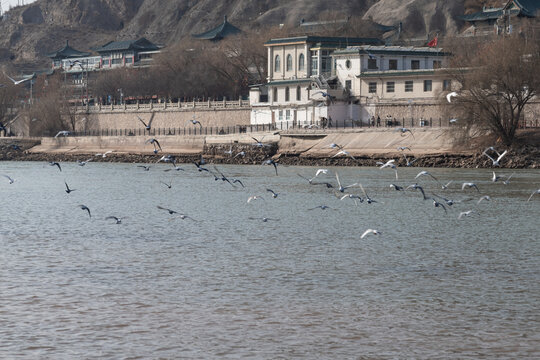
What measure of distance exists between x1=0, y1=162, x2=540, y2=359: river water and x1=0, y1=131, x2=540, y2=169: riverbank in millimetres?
17936

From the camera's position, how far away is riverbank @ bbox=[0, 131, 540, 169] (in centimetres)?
6378

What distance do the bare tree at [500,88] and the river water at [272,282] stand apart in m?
21.6

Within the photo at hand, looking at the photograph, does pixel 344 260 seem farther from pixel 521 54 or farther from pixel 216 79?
pixel 216 79

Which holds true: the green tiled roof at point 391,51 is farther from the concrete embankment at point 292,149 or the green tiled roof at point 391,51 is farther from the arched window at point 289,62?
the concrete embankment at point 292,149

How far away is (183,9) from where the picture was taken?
627 ft

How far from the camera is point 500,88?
62.7 m

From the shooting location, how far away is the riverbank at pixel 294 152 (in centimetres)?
6378

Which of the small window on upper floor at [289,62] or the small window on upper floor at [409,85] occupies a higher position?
the small window on upper floor at [289,62]

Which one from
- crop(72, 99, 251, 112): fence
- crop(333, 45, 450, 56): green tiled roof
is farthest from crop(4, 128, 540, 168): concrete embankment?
crop(333, 45, 450, 56): green tiled roof

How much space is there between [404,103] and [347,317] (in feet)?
209

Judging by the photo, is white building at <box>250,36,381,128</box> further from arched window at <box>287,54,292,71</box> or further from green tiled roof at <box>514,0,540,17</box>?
green tiled roof at <box>514,0,540,17</box>

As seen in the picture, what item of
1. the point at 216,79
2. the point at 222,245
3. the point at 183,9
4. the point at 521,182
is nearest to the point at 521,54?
the point at 521,182

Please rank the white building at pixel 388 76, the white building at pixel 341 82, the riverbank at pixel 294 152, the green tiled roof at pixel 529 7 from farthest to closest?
the green tiled roof at pixel 529 7
the white building at pixel 341 82
the white building at pixel 388 76
the riverbank at pixel 294 152

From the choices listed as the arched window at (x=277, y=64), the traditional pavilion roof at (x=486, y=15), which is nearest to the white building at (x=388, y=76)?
the arched window at (x=277, y=64)
